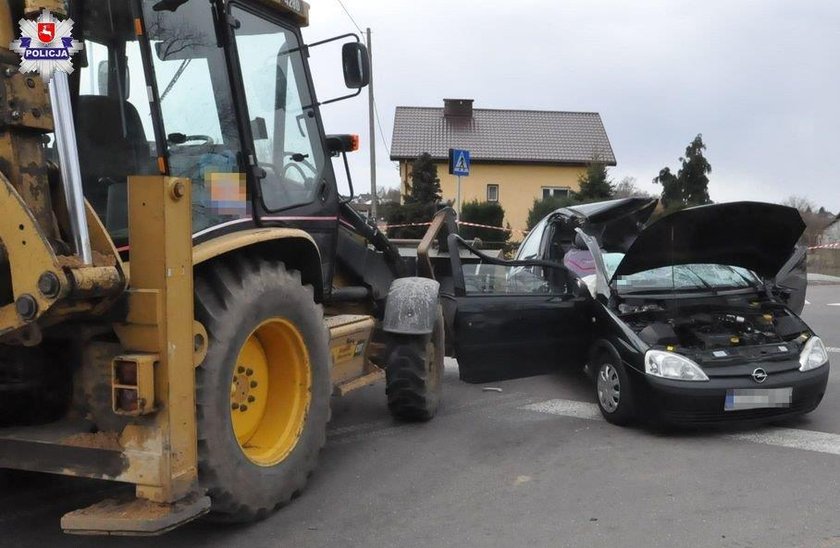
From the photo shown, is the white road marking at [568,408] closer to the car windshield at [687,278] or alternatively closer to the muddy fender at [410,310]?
the car windshield at [687,278]

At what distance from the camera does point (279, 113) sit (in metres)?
4.64

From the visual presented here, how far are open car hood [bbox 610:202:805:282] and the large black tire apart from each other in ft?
5.79

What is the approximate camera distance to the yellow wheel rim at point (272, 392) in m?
4.00

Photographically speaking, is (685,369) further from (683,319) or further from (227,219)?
(227,219)

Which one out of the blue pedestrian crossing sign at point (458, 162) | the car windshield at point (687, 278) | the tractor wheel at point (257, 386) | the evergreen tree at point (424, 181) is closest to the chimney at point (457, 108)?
the evergreen tree at point (424, 181)

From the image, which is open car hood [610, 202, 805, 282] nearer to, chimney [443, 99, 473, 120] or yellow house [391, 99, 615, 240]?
yellow house [391, 99, 615, 240]

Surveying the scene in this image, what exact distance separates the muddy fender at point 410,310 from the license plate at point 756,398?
224 centimetres

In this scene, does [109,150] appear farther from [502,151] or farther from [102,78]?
[502,151]

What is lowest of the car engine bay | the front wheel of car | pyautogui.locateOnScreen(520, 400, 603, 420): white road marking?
pyautogui.locateOnScreen(520, 400, 603, 420): white road marking

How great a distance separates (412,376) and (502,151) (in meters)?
35.0

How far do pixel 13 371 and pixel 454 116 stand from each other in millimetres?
39635

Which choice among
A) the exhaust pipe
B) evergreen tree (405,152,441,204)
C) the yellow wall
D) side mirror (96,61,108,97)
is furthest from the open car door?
the yellow wall

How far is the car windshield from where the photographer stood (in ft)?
21.9

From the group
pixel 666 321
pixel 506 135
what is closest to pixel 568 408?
pixel 666 321
